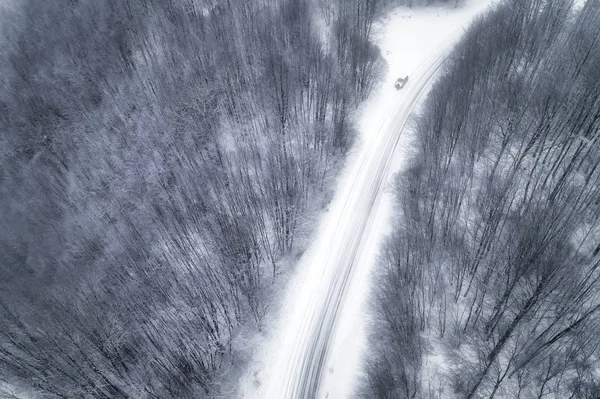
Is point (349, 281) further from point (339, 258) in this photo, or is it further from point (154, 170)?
point (154, 170)

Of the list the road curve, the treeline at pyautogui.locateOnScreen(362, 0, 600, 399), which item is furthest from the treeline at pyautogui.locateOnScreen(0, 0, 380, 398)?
the treeline at pyautogui.locateOnScreen(362, 0, 600, 399)

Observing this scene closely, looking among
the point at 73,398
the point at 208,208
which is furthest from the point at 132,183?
the point at 73,398

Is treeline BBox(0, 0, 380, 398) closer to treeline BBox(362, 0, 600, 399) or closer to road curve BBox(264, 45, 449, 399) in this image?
road curve BBox(264, 45, 449, 399)

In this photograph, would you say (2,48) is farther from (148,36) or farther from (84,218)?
(84,218)

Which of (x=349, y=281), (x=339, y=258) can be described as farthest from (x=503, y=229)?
(x=339, y=258)

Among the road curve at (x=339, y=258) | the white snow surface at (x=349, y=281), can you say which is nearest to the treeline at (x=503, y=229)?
the white snow surface at (x=349, y=281)
